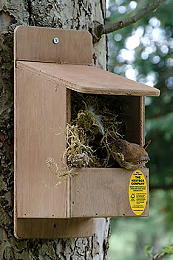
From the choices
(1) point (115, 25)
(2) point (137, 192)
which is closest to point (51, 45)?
(1) point (115, 25)

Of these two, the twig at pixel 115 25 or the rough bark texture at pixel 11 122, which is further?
the twig at pixel 115 25

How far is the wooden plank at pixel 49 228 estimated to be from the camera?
9.35ft

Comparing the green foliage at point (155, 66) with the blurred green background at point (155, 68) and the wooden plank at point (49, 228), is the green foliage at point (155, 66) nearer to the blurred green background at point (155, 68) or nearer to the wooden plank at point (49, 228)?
the blurred green background at point (155, 68)

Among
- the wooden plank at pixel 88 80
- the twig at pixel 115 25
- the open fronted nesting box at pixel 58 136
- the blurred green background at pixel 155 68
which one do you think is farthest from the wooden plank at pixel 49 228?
the blurred green background at pixel 155 68

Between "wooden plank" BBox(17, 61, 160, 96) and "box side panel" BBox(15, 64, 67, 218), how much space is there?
3cm

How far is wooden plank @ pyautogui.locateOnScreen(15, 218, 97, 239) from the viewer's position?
2.85 metres

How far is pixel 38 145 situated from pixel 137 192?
40 centimetres

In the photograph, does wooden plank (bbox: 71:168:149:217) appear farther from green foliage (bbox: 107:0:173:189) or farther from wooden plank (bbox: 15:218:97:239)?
green foliage (bbox: 107:0:173:189)

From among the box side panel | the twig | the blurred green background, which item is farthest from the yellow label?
the blurred green background

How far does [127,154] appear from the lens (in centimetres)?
272

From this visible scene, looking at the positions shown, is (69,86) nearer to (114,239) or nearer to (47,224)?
(47,224)

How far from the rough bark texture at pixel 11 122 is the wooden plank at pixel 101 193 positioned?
36cm

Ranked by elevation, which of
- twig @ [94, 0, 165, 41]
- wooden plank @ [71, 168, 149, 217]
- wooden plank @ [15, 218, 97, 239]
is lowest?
wooden plank @ [15, 218, 97, 239]

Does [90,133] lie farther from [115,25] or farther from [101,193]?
[115,25]
